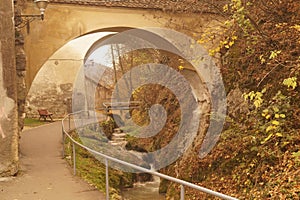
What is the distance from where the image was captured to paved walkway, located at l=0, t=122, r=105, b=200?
243 inches

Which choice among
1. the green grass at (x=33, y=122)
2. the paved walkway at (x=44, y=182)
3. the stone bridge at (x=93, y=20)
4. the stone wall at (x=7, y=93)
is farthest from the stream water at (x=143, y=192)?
the green grass at (x=33, y=122)

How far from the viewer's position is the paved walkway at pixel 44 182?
6168 millimetres

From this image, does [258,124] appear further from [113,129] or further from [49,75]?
[49,75]

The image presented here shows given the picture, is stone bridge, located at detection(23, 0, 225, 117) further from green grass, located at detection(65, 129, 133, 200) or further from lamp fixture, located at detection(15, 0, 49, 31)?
green grass, located at detection(65, 129, 133, 200)

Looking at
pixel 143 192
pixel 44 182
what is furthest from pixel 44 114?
pixel 44 182

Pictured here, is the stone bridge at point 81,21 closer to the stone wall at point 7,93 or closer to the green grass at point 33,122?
the stone wall at point 7,93

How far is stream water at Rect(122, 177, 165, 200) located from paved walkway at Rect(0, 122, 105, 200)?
90.5 inches

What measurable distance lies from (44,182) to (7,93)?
1.84m

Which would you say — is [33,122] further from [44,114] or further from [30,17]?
[30,17]

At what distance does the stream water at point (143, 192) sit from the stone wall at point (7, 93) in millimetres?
3739

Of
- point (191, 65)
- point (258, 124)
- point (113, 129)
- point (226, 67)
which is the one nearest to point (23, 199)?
point (258, 124)

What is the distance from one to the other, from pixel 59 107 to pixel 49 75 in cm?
207

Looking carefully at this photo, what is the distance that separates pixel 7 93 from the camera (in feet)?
24.4

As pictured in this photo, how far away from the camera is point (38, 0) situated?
876cm
